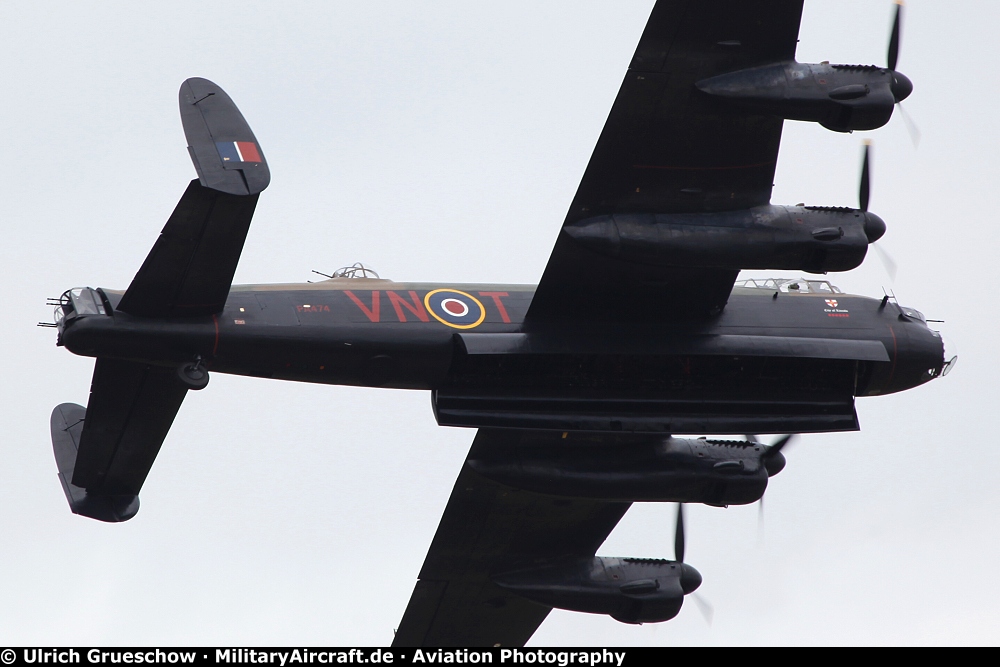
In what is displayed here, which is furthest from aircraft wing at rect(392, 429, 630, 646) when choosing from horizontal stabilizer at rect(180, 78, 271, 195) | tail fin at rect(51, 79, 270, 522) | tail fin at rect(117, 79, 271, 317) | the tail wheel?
horizontal stabilizer at rect(180, 78, 271, 195)

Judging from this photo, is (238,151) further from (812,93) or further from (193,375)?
(812,93)

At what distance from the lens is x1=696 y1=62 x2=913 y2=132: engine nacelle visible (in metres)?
26.5

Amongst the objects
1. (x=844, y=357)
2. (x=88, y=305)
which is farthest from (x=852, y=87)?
(x=88, y=305)

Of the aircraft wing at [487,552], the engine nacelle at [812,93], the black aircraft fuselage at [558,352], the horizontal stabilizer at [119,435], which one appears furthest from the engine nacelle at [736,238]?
the horizontal stabilizer at [119,435]

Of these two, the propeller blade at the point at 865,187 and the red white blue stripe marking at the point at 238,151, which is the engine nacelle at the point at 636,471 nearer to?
the propeller blade at the point at 865,187

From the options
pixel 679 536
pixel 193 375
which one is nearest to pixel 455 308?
pixel 193 375

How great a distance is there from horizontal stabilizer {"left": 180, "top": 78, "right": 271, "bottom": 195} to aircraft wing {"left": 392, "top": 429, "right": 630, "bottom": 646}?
10234 millimetres

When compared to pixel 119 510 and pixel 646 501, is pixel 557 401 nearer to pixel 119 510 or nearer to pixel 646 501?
pixel 646 501

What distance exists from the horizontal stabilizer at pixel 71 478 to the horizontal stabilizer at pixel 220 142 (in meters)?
6.93

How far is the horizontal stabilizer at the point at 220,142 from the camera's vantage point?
24.4 meters

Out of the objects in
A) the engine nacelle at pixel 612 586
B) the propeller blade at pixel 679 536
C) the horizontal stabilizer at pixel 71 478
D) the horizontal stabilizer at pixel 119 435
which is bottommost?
the engine nacelle at pixel 612 586

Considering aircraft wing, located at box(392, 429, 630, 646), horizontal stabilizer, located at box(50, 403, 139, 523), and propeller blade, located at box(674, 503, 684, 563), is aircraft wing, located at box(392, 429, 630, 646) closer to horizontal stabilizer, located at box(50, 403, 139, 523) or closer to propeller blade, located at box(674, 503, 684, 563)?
propeller blade, located at box(674, 503, 684, 563)

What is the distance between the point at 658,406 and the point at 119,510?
10.1m

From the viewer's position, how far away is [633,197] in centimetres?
2759
